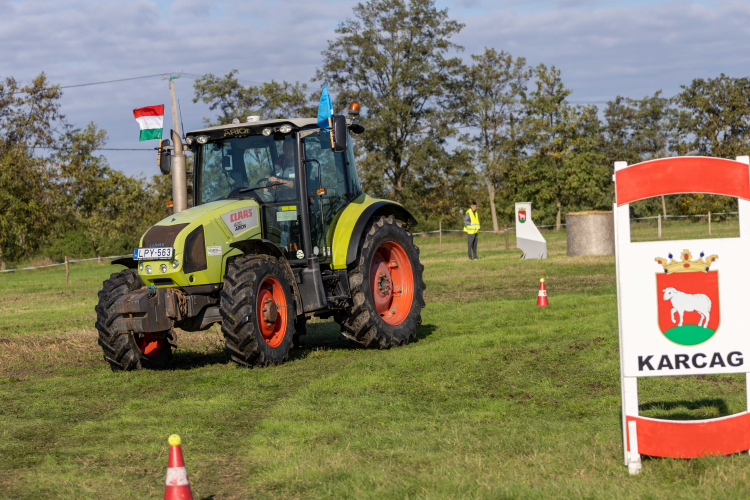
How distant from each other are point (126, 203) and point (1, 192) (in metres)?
8.53

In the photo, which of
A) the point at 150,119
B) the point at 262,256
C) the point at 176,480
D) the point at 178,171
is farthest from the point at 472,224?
the point at 176,480

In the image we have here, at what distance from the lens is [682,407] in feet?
19.1

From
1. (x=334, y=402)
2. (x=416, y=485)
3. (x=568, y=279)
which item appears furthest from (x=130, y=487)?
(x=568, y=279)

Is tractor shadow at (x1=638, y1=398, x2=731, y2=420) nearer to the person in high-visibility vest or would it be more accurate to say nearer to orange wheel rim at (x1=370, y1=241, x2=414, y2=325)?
orange wheel rim at (x1=370, y1=241, x2=414, y2=325)

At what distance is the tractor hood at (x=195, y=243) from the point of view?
26.0 feet

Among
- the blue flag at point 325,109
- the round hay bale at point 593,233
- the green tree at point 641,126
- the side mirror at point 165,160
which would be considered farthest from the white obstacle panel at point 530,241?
the green tree at point 641,126

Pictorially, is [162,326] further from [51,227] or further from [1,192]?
[51,227]

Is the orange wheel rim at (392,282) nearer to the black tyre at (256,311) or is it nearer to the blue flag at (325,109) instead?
the black tyre at (256,311)

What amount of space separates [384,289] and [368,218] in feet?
3.37

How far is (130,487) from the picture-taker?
177 inches

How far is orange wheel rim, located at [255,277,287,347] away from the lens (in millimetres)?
8133

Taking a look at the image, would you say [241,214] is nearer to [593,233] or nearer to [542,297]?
[542,297]

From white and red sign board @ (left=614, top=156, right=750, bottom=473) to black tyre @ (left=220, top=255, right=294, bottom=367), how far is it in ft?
13.8

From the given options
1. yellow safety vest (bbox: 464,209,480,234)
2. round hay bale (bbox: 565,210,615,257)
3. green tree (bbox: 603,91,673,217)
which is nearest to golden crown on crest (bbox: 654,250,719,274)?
round hay bale (bbox: 565,210,615,257)
